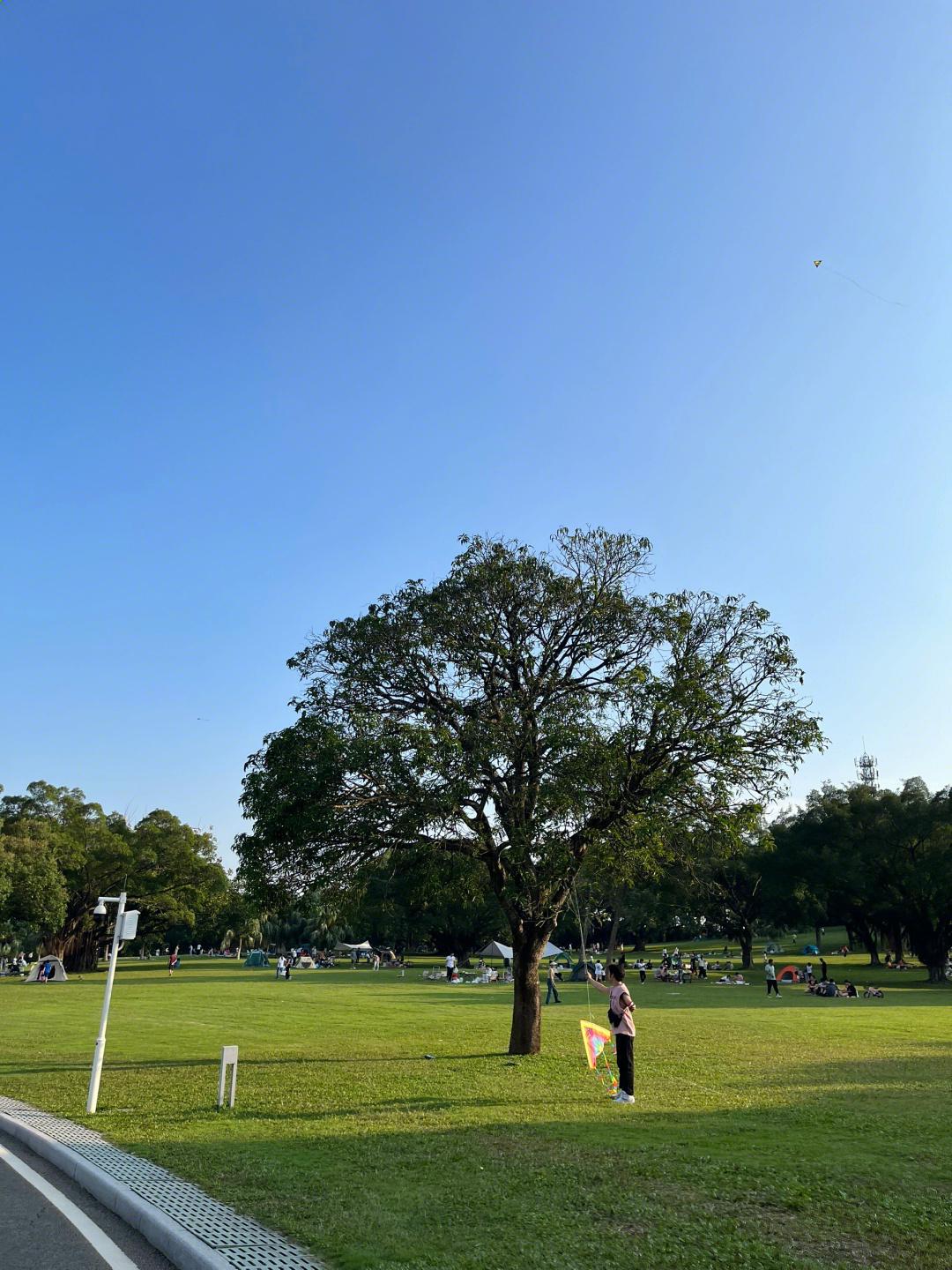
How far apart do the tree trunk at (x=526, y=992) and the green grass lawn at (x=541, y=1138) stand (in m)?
0.72

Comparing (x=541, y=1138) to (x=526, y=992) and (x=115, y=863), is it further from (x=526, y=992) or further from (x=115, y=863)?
(x=115, y=863)

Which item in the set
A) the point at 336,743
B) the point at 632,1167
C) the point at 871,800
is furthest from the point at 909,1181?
the point at 871,800

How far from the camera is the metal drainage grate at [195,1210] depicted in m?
5.96

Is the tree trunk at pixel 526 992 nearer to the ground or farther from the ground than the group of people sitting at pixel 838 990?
farther from the ground

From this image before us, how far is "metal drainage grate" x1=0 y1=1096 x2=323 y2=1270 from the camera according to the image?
596cm

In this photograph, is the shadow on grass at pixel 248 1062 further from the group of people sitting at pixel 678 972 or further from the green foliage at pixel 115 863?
the green foliage at pixel 115 863

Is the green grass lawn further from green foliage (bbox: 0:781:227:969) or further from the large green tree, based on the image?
green foliage (bbox: 0:781:227:969)

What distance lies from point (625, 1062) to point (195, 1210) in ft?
24.3

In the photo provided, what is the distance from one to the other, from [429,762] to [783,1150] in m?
7.93

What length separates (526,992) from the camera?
1812 centimetres

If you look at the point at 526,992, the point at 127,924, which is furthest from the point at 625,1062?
the point at 127,924

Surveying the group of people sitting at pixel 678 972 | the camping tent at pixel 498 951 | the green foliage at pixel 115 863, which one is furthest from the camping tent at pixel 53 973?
the group of people sitting at pixel 678 972

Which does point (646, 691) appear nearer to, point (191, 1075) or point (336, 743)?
point (336, 743)

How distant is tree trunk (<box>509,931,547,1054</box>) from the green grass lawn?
723 mm
